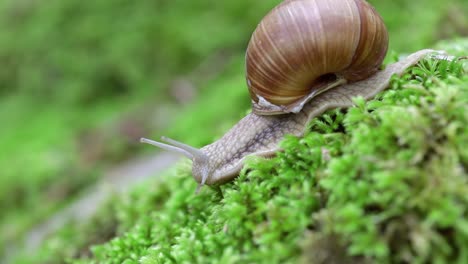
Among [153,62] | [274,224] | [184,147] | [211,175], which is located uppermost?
[153,62]

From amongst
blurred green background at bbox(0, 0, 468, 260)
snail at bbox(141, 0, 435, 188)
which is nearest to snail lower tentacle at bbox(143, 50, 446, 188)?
snail at bbox(141, 0, 435, 188)

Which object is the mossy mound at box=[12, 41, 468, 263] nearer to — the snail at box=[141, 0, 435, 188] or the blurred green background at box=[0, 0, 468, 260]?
the snail at box=[141, 0, 435, 188]

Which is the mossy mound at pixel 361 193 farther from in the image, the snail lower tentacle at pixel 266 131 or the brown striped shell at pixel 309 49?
the brown striped shell at pixel 309 49

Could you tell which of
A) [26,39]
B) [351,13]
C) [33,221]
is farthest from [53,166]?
[351,13]

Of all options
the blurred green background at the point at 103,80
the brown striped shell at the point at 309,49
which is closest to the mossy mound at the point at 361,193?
the brown striped shell at the point at 309,49

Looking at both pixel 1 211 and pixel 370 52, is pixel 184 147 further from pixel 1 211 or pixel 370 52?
pixel 1 211

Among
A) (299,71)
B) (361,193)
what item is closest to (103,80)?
(299,71)
